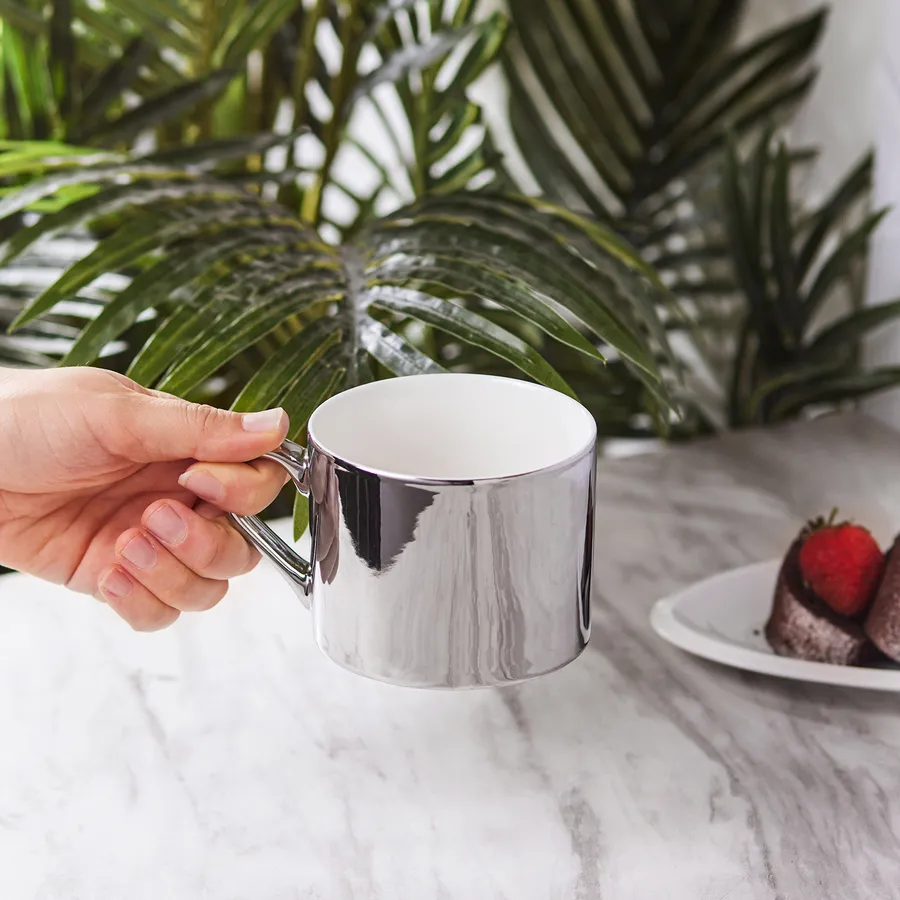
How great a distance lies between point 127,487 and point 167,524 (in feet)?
0.38

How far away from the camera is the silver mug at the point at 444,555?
461mm

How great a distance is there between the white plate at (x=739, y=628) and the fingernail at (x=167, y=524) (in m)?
0.29

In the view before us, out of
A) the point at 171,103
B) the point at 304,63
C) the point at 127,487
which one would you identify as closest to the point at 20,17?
the point at 171,103

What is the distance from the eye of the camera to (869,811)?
0.56m

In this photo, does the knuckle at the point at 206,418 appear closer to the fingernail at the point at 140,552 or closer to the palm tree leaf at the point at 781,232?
the fingernail at the point at 140,552

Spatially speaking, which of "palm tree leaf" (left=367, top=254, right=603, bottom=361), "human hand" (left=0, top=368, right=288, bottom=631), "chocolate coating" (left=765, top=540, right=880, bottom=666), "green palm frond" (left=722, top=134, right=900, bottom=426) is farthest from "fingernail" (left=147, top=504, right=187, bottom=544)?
"green palm frond" (left=722, top=134, right=900, bottom=426)

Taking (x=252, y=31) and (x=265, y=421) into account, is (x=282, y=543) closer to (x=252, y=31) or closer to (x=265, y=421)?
(x=265, y=421)

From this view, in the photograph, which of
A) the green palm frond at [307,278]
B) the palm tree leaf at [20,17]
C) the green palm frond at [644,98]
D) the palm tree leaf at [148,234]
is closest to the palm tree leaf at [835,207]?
the green palm frond at [644,98]

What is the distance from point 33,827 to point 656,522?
0.49 metres

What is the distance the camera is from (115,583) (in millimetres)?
581

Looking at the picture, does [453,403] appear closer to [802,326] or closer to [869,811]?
[869,811]

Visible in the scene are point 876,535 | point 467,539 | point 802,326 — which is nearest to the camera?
point 467,539

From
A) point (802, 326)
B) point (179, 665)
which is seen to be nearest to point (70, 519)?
point (179, 665)

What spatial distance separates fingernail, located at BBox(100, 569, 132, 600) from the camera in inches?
22.9
